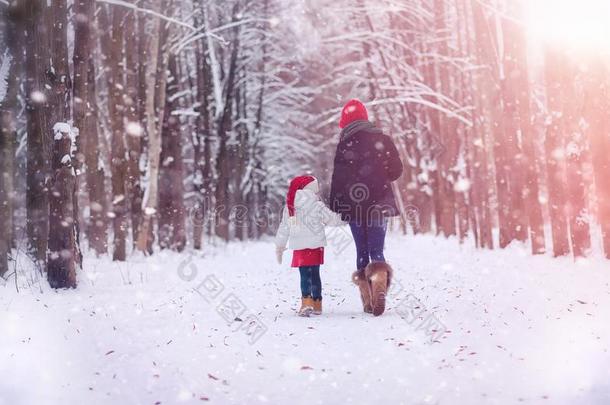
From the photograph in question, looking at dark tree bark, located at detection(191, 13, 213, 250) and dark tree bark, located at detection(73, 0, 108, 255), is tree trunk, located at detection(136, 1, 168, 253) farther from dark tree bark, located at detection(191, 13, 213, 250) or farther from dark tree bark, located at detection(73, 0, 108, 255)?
dark tree bark, located at detection(191, 13, 213, 250)

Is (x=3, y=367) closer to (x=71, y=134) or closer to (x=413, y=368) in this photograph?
(x=413, y=368)

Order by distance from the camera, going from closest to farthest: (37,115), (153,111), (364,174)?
(364,174), (37,115), (153,111)

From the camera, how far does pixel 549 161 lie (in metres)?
10.4

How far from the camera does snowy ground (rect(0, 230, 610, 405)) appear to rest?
386cm

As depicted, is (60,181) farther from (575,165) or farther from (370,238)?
(575,165)

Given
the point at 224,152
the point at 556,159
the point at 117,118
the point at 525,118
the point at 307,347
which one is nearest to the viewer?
the point at 307,347

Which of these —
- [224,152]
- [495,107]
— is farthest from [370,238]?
[224,152]

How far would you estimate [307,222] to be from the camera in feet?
21.7

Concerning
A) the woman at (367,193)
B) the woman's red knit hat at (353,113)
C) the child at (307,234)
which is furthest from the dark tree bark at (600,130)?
the child at (307,234)

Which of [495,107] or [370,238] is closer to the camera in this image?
[370,238]

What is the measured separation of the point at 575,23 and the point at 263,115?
2001cm

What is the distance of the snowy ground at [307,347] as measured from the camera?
3857mm

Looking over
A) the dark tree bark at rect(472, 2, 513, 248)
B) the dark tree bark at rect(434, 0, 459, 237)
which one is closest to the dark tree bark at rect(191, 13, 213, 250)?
the dark tree bark at rect(434, 0, 459, 237)

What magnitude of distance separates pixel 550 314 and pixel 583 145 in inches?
189
